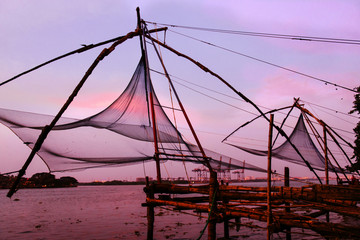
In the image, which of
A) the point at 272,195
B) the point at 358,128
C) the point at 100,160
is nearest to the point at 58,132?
the point at 100,160

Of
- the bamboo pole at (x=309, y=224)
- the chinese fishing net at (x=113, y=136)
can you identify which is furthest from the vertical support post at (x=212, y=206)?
the chinese fishing net at (x=113, y=136)

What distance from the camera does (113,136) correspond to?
7910 mm

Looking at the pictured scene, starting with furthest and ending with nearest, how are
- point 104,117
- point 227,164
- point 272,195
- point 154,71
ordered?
point 227,164 → point 154,71 → point 104,117 → point 272,195

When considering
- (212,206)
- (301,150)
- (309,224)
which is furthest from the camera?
(301,150)

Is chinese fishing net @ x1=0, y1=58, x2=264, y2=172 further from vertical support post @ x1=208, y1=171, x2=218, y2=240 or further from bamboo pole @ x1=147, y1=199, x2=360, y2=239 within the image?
bamboo pole @ x1=147, y1=199, x2=360, y2=239

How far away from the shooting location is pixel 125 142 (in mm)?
8102

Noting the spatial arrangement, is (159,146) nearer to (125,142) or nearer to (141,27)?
(125,142)

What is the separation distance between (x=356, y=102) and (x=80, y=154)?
2250 centimetres

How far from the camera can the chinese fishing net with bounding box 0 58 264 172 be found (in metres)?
6.93

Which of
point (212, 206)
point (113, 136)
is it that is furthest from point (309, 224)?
point (113, 136)

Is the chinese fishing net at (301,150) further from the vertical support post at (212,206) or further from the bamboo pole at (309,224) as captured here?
the bamboo pole at (309,224)

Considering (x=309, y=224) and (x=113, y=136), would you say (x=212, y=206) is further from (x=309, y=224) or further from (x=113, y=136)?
(x=113, y=136)

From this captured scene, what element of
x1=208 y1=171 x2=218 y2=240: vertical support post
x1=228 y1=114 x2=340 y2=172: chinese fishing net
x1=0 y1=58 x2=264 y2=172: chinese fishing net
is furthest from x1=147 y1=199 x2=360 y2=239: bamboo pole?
x1=228 y1=114 x2=340 y2=172: chinese fishing net

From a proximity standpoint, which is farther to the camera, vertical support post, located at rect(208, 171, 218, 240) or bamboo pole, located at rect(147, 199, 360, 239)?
vertical support post, located at rect(208, 171, 218, 240)
